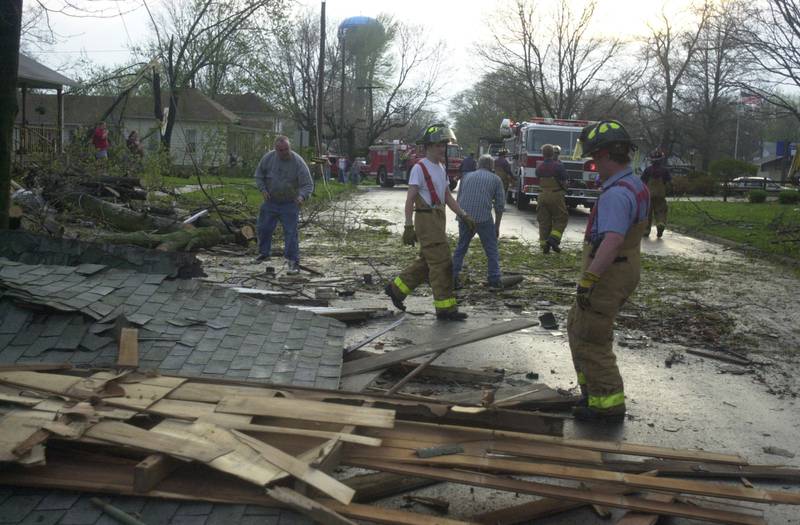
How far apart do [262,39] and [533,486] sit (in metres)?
30.8

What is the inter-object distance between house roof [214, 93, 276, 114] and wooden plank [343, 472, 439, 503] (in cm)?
7073

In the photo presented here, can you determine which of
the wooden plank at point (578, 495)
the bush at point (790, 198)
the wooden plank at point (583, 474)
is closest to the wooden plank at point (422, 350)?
the wooden plank at point (583, 474)

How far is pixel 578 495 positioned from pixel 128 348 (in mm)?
3089

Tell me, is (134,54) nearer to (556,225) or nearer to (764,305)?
(556,225)

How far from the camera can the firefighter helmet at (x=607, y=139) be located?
530 centimetres

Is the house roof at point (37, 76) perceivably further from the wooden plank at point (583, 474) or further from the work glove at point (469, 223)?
the wooden plank at point (583, 474)

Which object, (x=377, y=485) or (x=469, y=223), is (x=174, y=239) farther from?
(x=377, y=485)

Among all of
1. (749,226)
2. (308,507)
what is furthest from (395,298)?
(749,226)

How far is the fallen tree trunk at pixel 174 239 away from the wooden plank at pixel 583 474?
832 centimetres

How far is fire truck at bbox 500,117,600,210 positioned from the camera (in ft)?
80.7

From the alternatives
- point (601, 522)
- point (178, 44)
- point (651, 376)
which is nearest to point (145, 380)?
point (601, 522)

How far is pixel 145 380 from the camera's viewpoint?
457 centimetres

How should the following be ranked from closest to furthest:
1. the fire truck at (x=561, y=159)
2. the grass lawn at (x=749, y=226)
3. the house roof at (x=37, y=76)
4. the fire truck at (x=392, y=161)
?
1. the grass lawn at (x=749, y=226)
2. the fire truck at (x=561, y=159)
3. the house roof at (x=37, y=76)
4. the fire truck at (x=392, y=161)

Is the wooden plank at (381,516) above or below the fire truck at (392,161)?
below
